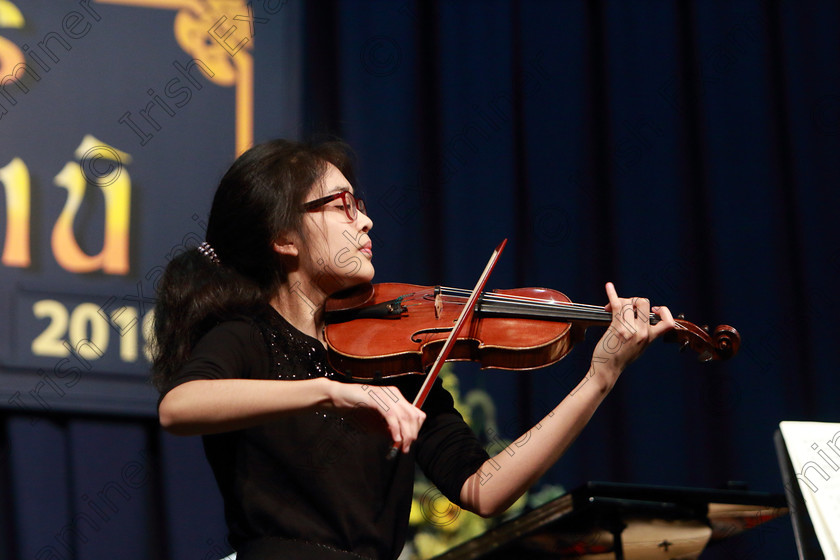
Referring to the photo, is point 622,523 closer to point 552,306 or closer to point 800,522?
→ point 800,522

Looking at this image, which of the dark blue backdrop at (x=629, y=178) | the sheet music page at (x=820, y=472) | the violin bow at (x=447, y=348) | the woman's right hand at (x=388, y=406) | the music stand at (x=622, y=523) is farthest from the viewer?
the dark blue backdrop at (x=629, y=178)

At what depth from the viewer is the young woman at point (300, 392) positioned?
1.04 meters

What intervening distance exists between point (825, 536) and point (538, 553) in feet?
1.63

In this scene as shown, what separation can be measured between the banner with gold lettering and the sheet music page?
1.37 metres

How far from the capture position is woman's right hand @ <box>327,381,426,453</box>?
0.96 meters

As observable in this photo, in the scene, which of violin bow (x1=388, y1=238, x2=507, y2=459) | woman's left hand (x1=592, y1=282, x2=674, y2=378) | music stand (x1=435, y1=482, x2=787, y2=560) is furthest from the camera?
music stand (x1=435, y1=482, x2=787, y2=560)

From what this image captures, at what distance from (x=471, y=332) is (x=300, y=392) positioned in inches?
14.5

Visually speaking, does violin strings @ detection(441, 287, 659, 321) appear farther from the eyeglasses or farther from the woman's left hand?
the eyeglasses

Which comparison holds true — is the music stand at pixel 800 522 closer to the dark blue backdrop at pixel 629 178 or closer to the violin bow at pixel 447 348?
the violin bow at pixel 447 348

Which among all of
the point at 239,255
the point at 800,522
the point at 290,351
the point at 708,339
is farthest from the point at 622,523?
the point at 239,255

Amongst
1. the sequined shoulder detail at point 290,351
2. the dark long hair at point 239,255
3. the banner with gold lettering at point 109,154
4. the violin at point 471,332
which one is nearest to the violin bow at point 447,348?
the violin at point 471,332

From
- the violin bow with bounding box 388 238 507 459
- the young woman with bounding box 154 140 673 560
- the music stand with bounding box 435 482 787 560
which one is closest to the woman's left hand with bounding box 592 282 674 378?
the young woman with bounding box 154 140 673 560

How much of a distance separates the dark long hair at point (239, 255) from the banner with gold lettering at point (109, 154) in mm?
780

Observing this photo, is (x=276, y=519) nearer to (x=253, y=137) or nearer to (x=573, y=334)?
(x=573, y=334)
